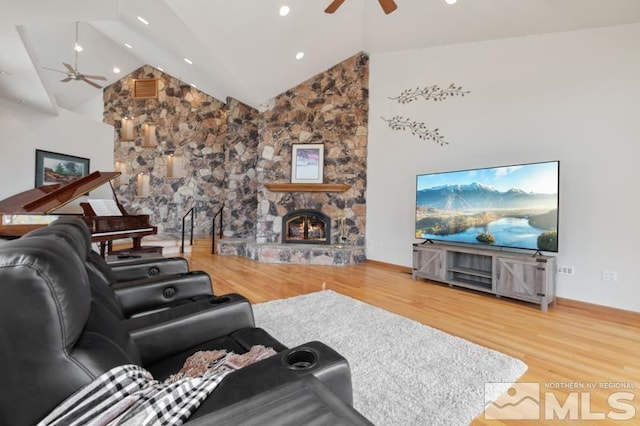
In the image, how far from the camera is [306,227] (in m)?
6.12

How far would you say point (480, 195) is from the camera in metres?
3.91

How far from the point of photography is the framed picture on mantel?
5949 millimetres

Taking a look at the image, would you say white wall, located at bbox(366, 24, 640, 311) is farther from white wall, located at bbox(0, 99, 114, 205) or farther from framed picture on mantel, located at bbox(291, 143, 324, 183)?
white wall, located at bbox(0, 99, 114, 205)

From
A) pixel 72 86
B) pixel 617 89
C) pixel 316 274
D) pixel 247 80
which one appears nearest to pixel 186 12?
pixel 247 80

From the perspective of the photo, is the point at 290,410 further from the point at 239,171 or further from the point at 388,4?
the point at 239,171

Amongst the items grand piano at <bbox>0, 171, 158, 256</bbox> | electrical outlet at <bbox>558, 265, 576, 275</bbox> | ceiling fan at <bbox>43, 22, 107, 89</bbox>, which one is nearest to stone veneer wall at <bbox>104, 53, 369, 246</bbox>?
ceiling fan at <bbox>43, 22, 107, 89</bbox>

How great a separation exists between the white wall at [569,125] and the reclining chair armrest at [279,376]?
3.62m

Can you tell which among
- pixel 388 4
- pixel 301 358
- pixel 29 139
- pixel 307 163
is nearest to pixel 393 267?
pixel 307 163

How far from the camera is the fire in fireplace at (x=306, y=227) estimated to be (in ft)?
19.5

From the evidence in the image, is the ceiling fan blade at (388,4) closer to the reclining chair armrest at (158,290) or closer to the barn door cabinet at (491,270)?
the barn door cabinet at (491,270)

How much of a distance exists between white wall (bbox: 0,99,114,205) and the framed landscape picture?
8 cm

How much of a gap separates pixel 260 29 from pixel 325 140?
2.22 m

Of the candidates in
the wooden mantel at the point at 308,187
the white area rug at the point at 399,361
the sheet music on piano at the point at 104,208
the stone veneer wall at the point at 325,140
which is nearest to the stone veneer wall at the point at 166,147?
the stone veneer wall at the point at 325,140

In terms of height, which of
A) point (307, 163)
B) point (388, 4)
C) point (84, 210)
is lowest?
point (84, 210)
